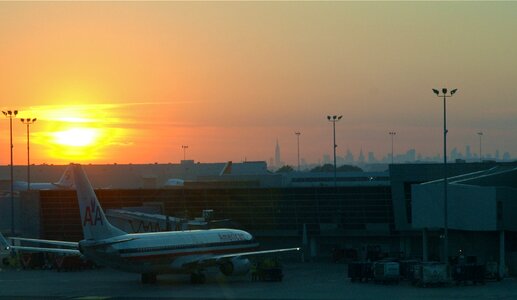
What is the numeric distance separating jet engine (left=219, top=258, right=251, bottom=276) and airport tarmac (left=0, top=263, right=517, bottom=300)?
792 millimetres

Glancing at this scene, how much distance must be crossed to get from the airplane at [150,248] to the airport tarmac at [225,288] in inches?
51.7

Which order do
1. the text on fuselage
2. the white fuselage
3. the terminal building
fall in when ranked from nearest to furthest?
the white fuselage
the text on fuselage
the terminal building

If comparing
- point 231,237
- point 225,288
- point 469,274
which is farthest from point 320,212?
point 225,288

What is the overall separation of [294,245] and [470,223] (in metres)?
31.7

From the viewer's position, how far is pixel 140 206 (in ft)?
360

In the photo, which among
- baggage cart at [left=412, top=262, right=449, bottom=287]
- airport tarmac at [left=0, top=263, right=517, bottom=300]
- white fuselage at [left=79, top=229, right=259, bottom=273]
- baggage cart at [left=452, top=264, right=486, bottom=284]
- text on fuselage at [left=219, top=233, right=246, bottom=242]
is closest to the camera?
airport tarmac at [left=0, top=263, right=517, bottom=300]

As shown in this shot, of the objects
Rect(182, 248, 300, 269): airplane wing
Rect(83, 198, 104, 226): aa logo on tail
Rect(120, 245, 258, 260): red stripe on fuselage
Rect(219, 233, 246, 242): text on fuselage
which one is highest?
Rect(83, 198, 104, 226): aa logo on tail

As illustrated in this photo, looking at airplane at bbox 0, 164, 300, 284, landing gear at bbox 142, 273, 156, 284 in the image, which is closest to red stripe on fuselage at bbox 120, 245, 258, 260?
airplane at bbox 0, 164, 300, 284

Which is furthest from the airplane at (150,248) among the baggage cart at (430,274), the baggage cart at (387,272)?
the baggage cart at (430,274)

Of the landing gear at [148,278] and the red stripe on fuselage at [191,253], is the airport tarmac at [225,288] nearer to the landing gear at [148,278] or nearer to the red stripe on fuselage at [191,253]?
the landing gear at [148,278]

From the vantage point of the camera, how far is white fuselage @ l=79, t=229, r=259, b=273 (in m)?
66.5

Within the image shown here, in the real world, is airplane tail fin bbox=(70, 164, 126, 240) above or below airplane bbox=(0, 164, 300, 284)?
above

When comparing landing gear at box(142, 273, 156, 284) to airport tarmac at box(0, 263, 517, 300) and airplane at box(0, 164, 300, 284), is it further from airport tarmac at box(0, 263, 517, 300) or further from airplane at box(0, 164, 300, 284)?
airport tarmac at box(0, 263, 517, 300)

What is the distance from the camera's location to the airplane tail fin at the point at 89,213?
66.8m
